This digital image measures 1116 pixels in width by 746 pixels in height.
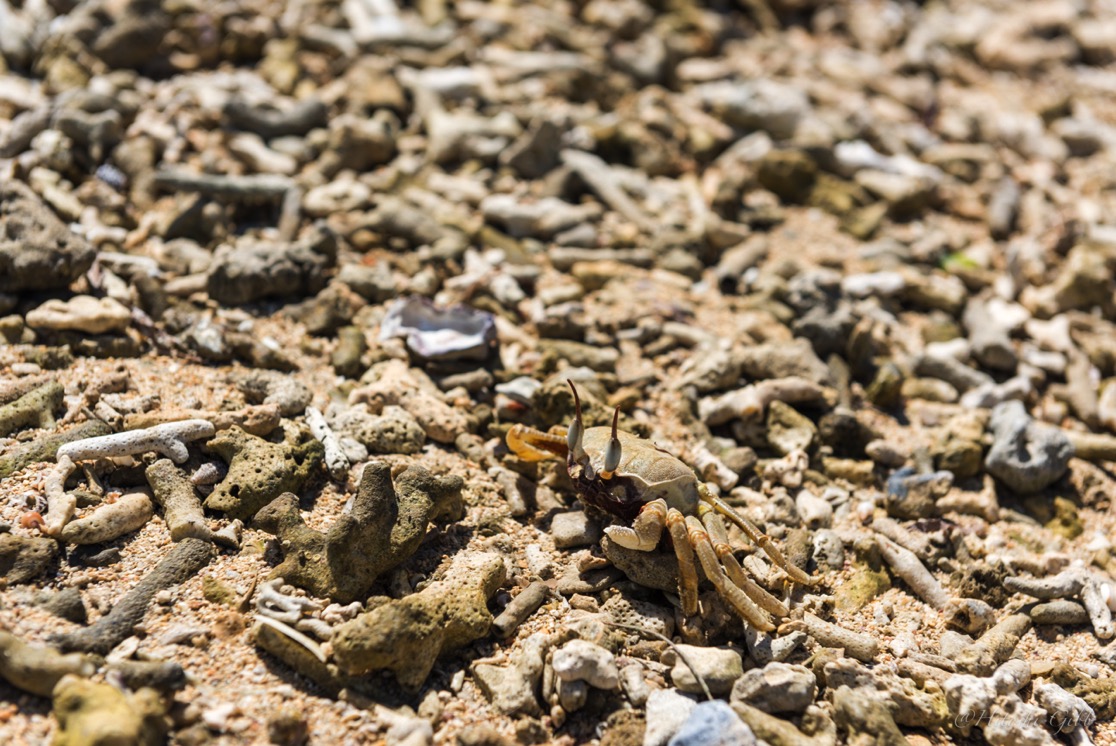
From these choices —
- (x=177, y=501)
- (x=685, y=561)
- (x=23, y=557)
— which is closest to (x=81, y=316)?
(x=177, y=501)

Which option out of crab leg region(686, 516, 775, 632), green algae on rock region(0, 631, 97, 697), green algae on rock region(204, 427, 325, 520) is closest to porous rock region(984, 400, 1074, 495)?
crab leg region(686, 516, 775, 632)

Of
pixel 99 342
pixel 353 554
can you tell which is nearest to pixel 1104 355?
pixel 353 554

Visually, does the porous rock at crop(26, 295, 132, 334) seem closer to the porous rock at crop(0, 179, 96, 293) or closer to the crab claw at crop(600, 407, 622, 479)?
the porous rock at crop(0, 179, 96, 293)

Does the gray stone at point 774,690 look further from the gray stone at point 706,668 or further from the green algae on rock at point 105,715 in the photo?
the green algae on rock at point 105,715

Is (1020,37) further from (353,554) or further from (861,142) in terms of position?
(353,554)

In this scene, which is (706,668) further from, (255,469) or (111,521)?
(111,521)

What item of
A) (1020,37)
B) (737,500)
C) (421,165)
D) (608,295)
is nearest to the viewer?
(737,500)
